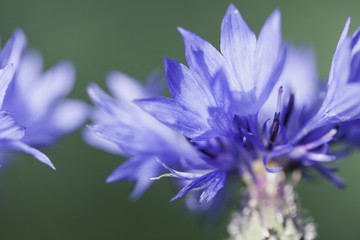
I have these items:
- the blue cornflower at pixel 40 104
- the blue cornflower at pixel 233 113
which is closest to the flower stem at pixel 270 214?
the blue cornflower at pixel 233 113

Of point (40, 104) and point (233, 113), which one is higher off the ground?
point (233, 113)

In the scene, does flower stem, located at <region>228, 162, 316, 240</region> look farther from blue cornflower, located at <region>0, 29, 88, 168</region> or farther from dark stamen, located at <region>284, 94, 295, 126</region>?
blue cornflower, located at <region>0, 29, 88, 168</region>

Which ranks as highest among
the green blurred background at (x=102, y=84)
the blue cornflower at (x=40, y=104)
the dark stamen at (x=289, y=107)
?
the dark stamen at (x=289, y=107)

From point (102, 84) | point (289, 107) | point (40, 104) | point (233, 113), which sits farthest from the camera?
point (102, 84)

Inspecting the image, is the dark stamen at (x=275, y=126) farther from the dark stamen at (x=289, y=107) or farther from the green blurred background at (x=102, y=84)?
the green blurred background at (x=102, y=84)

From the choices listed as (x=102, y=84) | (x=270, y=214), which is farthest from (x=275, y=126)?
(x=102, y=84)

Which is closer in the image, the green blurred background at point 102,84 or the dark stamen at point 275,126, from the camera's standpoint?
the dark stamen at point 275,126

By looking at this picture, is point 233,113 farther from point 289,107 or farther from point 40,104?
point 40,104
